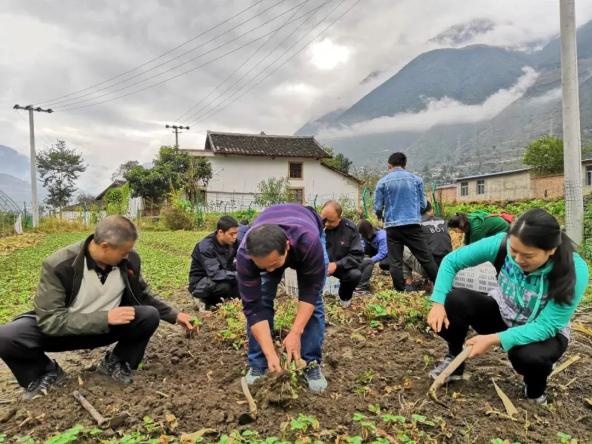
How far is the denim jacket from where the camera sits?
5.22 meters

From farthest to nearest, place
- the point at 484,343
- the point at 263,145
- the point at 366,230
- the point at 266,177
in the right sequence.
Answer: the point at 263,145 → the point at 266,177 → the point at 366,230 → the point at 484,343

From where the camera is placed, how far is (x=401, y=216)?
17.1 feet

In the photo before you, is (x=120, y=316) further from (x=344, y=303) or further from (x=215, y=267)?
(x=344, y=303)

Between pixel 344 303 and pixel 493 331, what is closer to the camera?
pixel 493 331

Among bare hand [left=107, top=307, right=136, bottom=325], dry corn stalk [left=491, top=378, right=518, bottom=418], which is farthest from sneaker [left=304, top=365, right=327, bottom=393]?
bare hand [left=107, top=307, right=136, bottom=325]

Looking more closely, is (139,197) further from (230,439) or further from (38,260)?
(230,439)

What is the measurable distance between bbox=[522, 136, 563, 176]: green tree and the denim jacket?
36057 millimetres

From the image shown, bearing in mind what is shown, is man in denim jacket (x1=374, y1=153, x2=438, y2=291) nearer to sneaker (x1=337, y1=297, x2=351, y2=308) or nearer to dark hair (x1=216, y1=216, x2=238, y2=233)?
sneaker (x1=337, y1=297, x2=351, y2=308)

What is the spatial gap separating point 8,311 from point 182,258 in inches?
219

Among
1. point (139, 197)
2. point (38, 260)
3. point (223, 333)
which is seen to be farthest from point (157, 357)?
point (139, 197)

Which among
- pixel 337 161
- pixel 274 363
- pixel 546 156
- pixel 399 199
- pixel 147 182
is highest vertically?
pixel 337 161

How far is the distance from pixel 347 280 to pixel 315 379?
2162 mm

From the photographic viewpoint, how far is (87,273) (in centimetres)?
274

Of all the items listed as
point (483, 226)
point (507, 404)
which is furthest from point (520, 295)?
point (483, 226)
